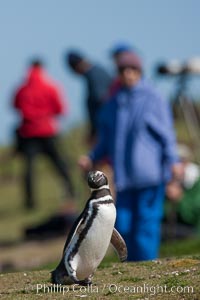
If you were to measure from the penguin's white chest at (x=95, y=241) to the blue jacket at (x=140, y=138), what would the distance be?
12.2ft

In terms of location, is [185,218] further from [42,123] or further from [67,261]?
[67,261]

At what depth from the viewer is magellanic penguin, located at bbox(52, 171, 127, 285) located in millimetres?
8703

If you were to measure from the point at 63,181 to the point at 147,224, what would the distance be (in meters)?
9.31

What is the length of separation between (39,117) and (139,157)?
28.7ft

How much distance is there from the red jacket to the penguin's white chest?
40.5ft

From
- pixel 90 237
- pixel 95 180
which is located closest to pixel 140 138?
pixel 95 180

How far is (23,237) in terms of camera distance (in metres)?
19.3

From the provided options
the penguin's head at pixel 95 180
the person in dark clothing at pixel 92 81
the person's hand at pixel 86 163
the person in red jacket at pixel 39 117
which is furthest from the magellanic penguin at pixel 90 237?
the person in red jacket at pixel 39 117

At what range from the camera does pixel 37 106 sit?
69.6 ft

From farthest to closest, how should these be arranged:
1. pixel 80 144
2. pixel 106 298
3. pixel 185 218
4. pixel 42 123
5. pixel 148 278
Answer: pixel 80 144 → pixel 42 123 → pixel 185 218 → pixel 148 278 → pixel 106 298

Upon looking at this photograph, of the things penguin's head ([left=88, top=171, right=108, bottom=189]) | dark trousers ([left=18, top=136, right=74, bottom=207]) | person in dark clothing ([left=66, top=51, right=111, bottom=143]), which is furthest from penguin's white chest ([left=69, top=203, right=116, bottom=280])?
dark trousers ([left=18, top=136, right=74, bottom=207])

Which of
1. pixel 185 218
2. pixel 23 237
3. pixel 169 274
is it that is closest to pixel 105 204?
pixel 169 274

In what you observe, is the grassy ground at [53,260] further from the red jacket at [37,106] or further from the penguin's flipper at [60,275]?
the red jacket at [37,106]

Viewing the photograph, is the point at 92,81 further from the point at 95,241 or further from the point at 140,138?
the point at 95,241
